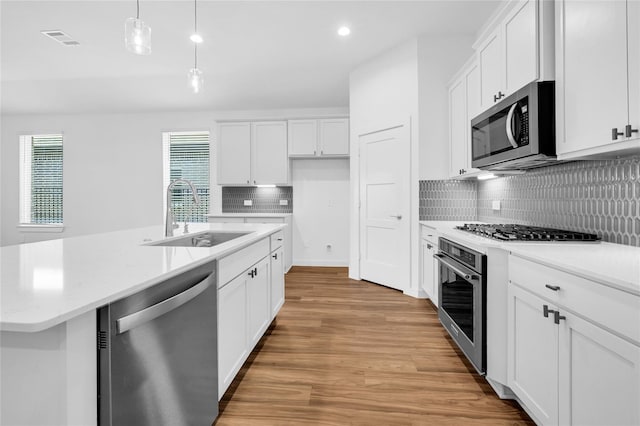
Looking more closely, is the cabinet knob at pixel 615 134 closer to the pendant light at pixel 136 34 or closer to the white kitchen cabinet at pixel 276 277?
the white kitchen cabinet at pixel 276 277

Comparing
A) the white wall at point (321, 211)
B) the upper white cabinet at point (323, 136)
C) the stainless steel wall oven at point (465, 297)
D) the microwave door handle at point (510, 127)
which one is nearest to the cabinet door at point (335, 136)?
the upper white cabinet at point (323, 136)

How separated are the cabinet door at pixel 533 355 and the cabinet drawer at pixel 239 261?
59.6 inches

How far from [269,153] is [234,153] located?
25.2 inches

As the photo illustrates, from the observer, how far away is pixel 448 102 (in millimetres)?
3777

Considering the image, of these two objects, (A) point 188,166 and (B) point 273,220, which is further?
(A) point 188,166

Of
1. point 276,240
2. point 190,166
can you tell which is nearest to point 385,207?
point 276,240

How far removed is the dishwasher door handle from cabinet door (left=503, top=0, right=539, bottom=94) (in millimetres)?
2160

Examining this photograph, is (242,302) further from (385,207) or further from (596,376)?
(385,207)

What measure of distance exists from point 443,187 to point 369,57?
2.06 meters

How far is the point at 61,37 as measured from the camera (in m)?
3.97

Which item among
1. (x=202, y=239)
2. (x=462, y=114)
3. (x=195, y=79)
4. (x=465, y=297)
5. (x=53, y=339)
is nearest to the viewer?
(x=53, y=339)

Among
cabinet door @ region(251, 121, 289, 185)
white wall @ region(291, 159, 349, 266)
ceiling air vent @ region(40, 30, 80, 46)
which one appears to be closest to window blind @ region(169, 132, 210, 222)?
cabinet door @ region(251, 121, 289, 185)

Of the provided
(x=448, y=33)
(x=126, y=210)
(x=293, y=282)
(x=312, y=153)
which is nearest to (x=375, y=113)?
(x=448, y=33)

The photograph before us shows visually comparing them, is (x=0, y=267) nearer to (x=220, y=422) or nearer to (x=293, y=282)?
(x=220, y=422)
